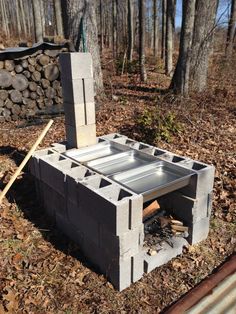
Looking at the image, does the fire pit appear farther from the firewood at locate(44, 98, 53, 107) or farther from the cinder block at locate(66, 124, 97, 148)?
the firewood at locate(44, 98, 53, 107)

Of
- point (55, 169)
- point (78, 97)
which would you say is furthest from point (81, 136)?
point (55, 169)

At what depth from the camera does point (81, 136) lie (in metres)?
4.32

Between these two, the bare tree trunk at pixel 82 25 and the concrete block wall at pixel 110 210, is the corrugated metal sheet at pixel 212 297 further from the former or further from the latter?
the bare tree trunk at pixel 82 25

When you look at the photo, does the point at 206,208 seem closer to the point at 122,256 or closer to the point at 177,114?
Result: the point at 122,256

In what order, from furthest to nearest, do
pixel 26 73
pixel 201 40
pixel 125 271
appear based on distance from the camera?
pixel 201 40, pixel 26 73, pixel 125 271

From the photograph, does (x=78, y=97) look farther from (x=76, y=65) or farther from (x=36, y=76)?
(x=36, y=76)

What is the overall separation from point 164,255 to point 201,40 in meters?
6.88

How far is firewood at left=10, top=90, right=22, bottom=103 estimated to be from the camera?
23.6ft

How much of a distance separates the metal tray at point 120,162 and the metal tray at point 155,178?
205 mm

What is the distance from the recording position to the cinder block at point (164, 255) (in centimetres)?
317

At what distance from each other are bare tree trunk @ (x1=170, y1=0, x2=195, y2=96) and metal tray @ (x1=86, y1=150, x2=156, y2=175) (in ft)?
15.4

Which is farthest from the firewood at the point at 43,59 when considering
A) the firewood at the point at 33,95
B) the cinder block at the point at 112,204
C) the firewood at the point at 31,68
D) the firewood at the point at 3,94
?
the cinder block at the point at 112,204

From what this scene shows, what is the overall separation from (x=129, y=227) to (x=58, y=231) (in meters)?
1.36

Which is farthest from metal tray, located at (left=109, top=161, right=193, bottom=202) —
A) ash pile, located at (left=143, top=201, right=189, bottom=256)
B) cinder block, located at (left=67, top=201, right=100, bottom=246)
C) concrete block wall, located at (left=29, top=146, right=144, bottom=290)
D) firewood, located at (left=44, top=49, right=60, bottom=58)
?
firewood, located at (left=44, top=49, right=60, bottom=58)
